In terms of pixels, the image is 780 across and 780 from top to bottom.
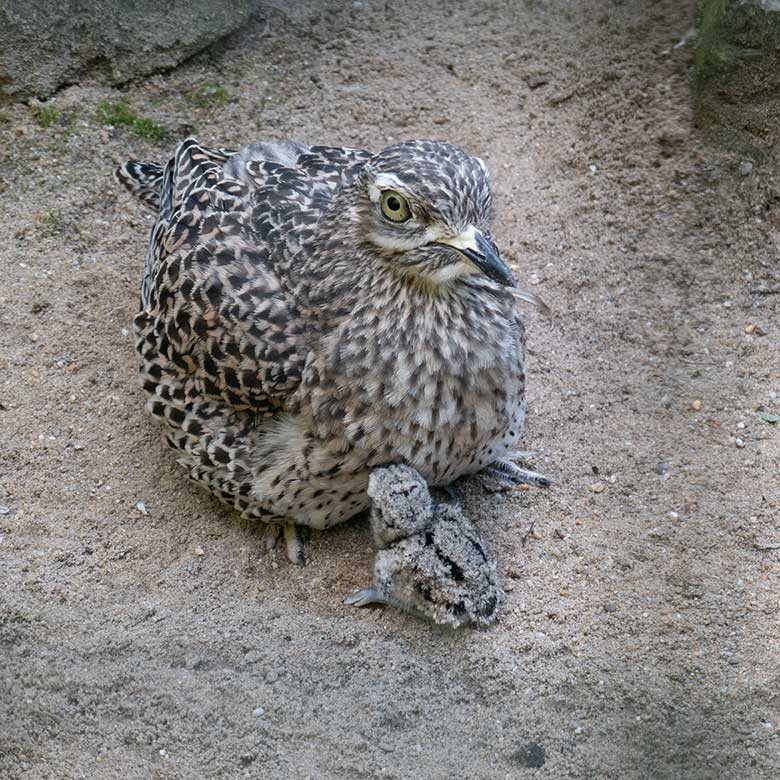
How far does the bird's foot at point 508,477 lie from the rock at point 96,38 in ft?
8.41

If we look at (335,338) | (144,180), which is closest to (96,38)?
(144,180)

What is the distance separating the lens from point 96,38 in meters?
5.58

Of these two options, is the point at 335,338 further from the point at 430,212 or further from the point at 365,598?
the point at 365,598

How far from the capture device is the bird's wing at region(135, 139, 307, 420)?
4090 millimetres

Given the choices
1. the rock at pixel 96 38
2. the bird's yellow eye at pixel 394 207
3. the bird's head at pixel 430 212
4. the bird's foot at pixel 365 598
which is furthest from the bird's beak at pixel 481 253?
the rock at pixel 96 38

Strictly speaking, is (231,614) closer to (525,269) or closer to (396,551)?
(396,551)

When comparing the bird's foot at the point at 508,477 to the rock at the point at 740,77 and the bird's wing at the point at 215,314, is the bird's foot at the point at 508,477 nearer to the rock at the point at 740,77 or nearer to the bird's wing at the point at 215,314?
the bird's wing at the point at 215,314

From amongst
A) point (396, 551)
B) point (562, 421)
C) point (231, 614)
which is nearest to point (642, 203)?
point (562, 421)

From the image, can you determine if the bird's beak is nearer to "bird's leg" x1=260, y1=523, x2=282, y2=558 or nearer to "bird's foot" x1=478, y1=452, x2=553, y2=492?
"bird's foot" x1=478, y1=452, x2=553, y2=492

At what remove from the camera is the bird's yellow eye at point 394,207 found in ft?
12.4

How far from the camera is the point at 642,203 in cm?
522

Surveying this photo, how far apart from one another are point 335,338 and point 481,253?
0.59 m

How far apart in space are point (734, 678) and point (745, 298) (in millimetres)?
1746

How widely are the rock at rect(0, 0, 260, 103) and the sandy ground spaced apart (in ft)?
0.35
